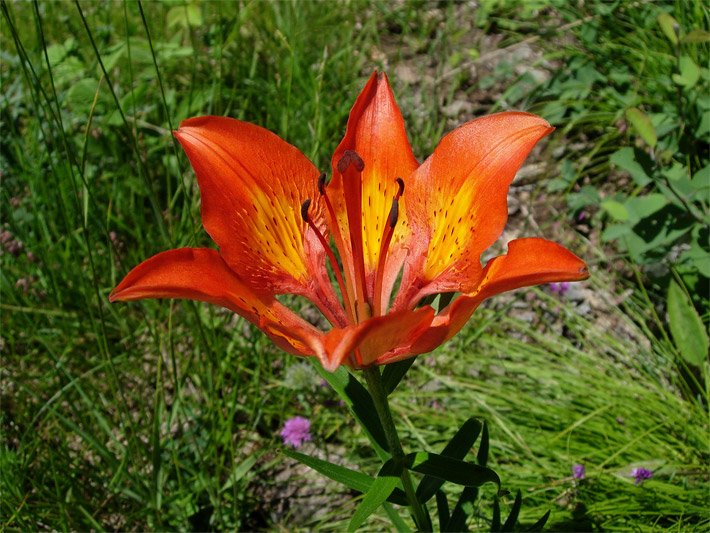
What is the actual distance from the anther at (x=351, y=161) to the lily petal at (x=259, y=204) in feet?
0.42

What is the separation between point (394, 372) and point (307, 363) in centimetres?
92

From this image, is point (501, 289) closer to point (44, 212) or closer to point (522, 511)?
point (522, 511)

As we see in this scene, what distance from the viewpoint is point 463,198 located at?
3.22 feet

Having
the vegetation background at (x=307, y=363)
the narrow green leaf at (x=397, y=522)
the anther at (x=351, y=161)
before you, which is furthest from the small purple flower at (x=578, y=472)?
the anther at (x=351, y=161)

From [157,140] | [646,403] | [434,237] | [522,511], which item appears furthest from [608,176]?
[434,237]

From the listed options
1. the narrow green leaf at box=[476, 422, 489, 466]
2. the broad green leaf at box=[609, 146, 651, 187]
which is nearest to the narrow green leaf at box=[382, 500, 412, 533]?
the narrow green leaf at box=[476, 422, 489, 466]

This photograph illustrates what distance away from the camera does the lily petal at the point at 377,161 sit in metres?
1.05

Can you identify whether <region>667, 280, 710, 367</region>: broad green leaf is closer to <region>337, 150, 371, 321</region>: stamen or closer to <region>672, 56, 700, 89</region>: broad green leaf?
<region>672, 56, 700, 89</region>: broad green leaf

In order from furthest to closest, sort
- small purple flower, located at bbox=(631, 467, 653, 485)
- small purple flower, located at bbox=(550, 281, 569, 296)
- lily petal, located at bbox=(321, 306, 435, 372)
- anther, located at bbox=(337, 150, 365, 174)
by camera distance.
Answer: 1. small purple flower, located at bbox=(550, 281, 569, 296)
2. small purple flower, located at bbox=(631, 467, 653, 485)
3. anther, located at bbox=(337, 150, 365, 174)
4. lily petal, located at bbox=(321, 306, 435, 372)

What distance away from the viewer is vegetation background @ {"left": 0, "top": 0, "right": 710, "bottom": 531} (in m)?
1.55

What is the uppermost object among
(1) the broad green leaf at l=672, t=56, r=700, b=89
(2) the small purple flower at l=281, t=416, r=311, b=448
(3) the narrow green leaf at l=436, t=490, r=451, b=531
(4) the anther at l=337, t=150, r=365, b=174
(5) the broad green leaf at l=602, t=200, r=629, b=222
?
(4) the anther at l=337, t=150, r=365, b=174

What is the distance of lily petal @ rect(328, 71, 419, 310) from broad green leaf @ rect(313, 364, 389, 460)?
0.41 feet

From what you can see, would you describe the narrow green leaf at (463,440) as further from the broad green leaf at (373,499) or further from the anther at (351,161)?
the anther at (351,161)

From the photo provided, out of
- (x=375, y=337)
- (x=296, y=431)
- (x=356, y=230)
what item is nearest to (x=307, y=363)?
(x=296, y=431)
